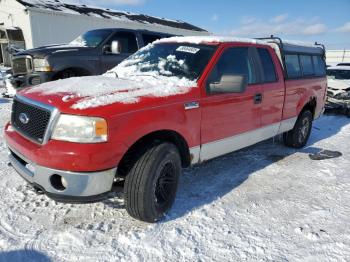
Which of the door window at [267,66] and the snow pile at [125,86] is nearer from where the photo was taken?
the snow pile at [125,86]

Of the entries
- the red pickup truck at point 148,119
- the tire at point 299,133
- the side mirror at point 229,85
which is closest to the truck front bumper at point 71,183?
the red pickup truck at point 148,119

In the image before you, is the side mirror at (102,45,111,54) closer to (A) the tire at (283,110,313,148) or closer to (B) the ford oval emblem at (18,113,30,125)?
(A) the tire at (283,110,313,148)

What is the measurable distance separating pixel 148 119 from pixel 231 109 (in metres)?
1.32

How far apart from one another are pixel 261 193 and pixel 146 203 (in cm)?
166

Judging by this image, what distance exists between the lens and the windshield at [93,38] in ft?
25.9

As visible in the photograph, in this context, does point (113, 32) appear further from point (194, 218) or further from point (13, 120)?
point (194, 218)

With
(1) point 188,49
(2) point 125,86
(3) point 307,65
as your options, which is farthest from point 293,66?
(2) point 125,86

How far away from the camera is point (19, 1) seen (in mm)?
19594

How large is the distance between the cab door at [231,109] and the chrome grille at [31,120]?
5.11 feet

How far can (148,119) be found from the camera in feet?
10.1

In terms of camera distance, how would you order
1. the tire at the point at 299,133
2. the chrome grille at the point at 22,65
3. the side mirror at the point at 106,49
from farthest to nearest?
the side mirror at the point at 106,49, the chrome grille at the point at 22,65, the tire at the point at 299,133

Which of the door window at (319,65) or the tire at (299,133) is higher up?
the door window at (319,65)

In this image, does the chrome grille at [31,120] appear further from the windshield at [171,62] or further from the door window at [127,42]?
the door window at [127,42]

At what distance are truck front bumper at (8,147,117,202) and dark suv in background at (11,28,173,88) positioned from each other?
13.8ft
